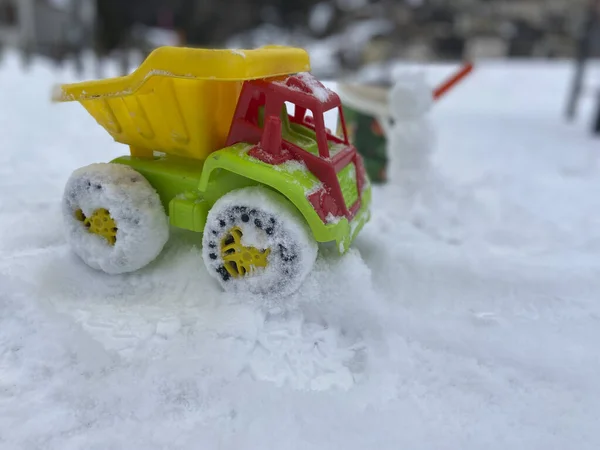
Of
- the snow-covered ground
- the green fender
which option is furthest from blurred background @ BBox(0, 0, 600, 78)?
the green fender

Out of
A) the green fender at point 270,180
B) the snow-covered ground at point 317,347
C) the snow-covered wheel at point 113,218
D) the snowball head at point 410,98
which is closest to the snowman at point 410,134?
the snowball head at point 410,98

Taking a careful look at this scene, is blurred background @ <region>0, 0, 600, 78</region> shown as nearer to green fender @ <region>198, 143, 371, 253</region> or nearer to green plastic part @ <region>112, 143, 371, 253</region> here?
green plastic part @ <region>112, 143, 371, 253</region>

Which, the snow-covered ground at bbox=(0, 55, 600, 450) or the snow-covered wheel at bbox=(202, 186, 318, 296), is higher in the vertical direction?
the snow-covered wheel at bbox=(202, 186, 318, 296)

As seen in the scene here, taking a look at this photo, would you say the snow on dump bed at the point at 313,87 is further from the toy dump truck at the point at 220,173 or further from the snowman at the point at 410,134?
the snowman at the point at 410,134

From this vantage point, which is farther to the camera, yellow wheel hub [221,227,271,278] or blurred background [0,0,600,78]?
blurred background [0,0,600,78]

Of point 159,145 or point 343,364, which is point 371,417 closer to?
point 343,364
